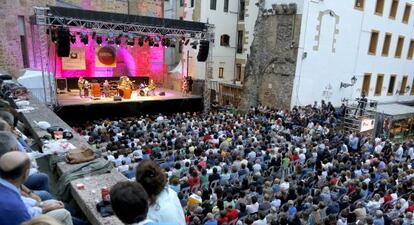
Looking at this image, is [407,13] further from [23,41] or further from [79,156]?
[23,41]

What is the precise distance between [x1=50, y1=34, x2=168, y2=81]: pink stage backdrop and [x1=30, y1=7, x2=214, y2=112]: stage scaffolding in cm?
332

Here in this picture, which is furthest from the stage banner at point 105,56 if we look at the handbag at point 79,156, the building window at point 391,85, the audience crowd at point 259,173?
the building window at point 391,85

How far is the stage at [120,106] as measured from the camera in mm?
16023

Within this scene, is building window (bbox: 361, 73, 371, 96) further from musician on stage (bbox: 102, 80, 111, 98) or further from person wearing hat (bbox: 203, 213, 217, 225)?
person wearing hat (bbox: 203, 213, 217, 225)

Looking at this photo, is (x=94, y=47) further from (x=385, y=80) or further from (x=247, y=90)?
(x=385, y=80)

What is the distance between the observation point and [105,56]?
22.2 meters

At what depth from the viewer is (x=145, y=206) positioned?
215 centimetres

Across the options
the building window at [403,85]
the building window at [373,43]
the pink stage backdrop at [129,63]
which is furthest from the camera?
the building window at [403,85]

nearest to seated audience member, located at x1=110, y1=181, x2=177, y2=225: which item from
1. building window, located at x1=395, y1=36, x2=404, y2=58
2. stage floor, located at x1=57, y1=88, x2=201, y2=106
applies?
stage floor, located at x1=57, y1=88, x2=201, y2=106

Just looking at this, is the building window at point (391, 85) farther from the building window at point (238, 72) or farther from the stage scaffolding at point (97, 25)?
the stage scaffolding at point (97, 25)

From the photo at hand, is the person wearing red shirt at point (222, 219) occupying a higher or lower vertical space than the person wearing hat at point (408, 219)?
higher

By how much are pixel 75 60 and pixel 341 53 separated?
Result: 17.6 meters

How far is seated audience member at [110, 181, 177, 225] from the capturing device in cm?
209

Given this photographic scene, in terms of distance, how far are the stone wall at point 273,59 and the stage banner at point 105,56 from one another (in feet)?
31.7
